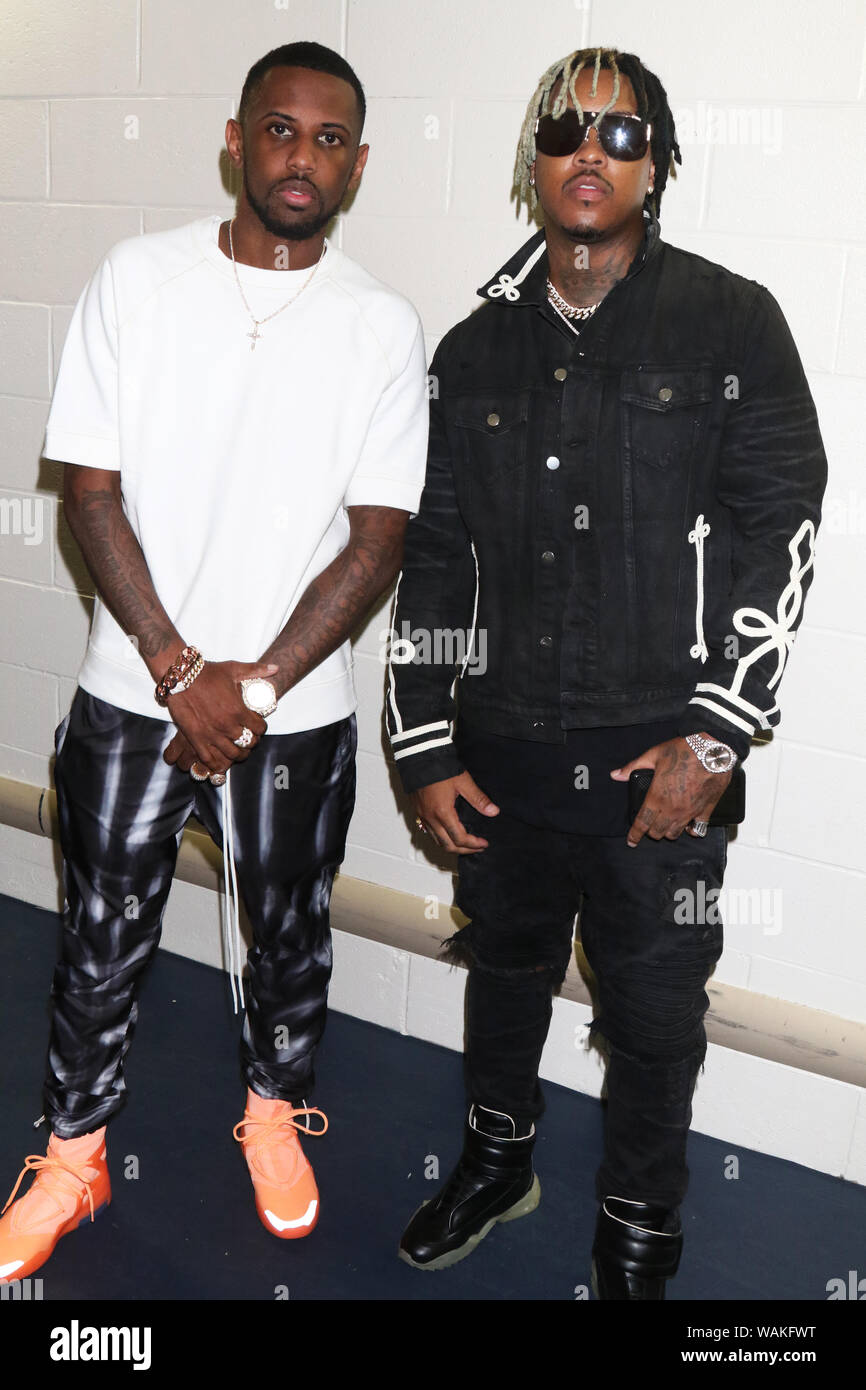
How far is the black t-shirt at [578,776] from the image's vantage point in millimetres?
1966

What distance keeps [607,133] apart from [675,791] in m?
0.98

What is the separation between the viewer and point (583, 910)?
209 cm

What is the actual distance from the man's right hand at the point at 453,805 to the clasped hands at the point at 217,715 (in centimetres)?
31

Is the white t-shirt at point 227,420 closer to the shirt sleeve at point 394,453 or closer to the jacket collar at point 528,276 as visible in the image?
the shirt sleeve at point 394,453

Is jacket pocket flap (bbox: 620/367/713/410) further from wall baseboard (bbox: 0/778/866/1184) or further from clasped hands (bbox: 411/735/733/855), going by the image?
wall baseboard (bbox: 0/778/866/1184)

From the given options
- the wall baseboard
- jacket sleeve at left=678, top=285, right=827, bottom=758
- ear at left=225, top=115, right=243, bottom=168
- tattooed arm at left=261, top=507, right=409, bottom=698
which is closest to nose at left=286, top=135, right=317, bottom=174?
ear at left=225, top=115, right=243, bottom=168

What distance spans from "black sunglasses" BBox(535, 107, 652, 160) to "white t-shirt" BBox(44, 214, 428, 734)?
382mm

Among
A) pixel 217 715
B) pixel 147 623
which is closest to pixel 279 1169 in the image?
pixel 217 715

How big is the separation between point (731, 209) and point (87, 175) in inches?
58.0

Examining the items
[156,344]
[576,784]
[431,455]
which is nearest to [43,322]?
[156,344]

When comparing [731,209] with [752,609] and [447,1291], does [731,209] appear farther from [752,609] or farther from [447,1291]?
[447,1291]

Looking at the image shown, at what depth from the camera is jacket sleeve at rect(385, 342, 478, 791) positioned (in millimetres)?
2090

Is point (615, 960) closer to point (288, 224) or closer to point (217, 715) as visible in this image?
point (217, 715)

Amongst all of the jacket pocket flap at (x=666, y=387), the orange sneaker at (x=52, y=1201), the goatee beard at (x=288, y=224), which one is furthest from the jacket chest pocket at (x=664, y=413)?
the orange sneaker at (x=52, y=1201)
